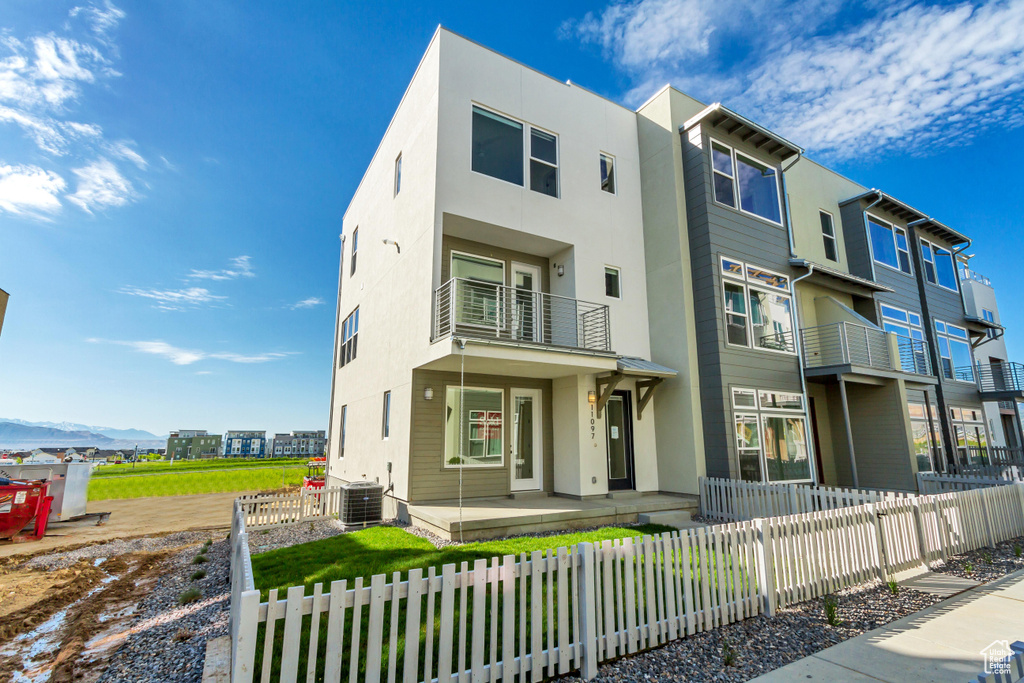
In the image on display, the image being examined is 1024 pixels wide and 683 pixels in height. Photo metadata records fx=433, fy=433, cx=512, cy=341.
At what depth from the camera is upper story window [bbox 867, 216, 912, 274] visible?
675 inches

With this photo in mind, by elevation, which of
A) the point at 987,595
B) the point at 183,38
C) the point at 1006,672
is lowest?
the point at 987,595

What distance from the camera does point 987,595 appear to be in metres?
5.62

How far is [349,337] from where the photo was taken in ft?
57.4

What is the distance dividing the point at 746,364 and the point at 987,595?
670 centimetres

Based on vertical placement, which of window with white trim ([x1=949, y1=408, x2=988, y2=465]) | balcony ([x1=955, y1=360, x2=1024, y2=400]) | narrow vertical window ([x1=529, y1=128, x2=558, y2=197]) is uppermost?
narrow vertical window ([x1=529, y1=128, x2=558, y2=197])

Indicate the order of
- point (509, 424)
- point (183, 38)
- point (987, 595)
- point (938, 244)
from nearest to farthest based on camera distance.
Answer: point (987, 595) → point (509, 424) → point (183, 38) → point (938, 244)

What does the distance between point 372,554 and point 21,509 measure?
11.7 metres

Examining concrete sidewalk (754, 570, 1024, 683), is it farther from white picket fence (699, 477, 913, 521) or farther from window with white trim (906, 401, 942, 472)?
window with white trim (906, 401, 942, 472)

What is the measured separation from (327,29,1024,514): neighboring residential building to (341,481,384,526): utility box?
56 cm

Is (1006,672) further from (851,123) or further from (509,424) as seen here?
(851,123)

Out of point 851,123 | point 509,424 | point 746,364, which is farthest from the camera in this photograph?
point 851,123

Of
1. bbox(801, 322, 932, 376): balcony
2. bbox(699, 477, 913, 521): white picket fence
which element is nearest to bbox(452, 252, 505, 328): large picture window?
bbox(699, 477, 913, 521): white picket fence

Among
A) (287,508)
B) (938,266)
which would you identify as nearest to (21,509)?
(287,508)

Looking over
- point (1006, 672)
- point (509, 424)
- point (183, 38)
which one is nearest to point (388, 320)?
point (509, 424)
